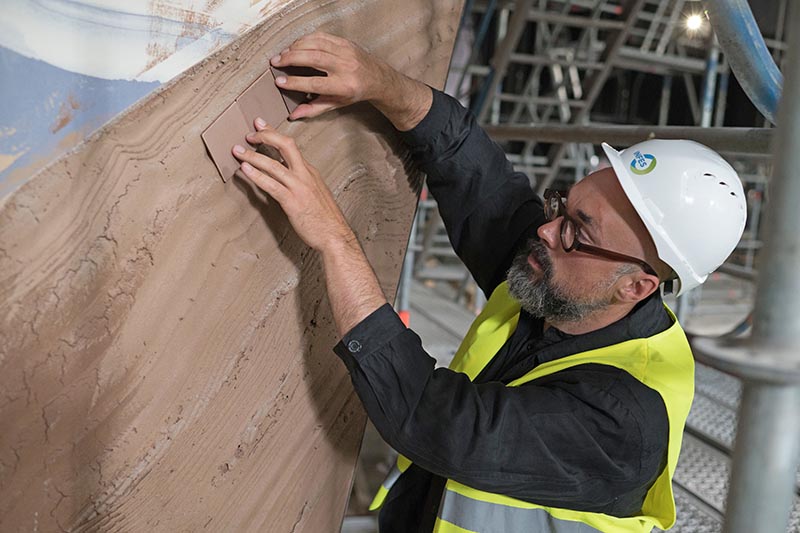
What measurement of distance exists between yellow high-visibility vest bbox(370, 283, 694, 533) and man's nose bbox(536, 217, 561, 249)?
231 millimetres

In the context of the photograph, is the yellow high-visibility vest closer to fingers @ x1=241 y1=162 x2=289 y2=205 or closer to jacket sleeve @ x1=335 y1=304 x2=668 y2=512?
jacket sleeve @ x1=335 y1=304 x2=668 y2=512

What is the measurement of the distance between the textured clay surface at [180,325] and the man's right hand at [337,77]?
33 mm

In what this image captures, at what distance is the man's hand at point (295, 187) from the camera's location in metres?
1.21

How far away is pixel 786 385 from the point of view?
0.73m

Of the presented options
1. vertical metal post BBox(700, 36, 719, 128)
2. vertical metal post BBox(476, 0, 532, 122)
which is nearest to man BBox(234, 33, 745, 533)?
vertical metal post BBox(476, 0, 532, 122)

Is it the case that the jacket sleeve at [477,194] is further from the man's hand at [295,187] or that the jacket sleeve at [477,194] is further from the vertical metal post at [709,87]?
the vertical metal post at [709,87]

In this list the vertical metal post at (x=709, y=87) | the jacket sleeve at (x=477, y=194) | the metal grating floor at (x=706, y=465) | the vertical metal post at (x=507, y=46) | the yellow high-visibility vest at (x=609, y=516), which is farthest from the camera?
the vertical metal post at (x=709, y=87)

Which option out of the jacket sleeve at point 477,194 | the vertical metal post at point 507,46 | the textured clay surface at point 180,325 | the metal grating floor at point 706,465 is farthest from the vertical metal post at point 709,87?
the textured clay surface at point 180,325

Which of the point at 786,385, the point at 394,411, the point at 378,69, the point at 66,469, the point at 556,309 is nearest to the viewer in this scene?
the point at 786,385

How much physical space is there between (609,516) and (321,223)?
78 cm

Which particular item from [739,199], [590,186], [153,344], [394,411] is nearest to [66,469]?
[153,344]

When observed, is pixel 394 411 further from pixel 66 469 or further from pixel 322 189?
pixel 66 469

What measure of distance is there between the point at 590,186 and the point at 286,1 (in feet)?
2.29

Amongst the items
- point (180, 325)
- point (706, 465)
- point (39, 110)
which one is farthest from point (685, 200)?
point (706, 465)
